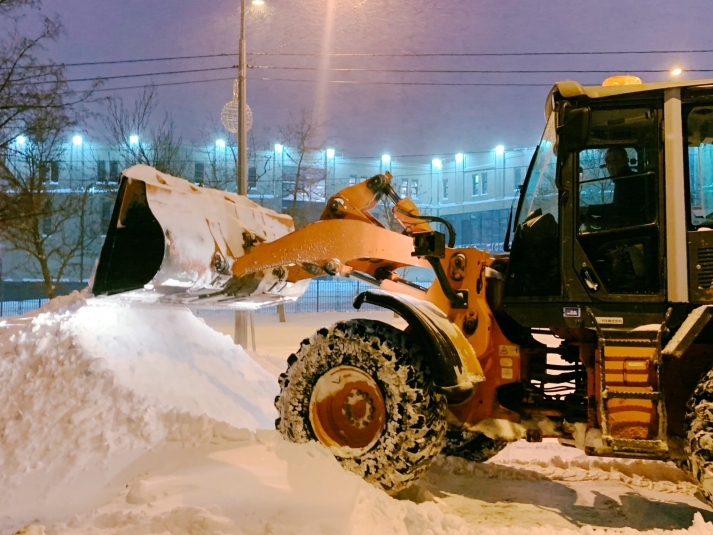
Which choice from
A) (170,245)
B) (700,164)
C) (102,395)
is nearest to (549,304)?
(700,164)

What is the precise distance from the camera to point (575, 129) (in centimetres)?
397

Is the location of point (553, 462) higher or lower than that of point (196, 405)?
lower

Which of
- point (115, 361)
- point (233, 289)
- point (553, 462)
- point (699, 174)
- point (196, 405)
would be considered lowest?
point (553, 462)

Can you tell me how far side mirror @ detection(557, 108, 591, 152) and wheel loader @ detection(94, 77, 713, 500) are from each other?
0.5 inches

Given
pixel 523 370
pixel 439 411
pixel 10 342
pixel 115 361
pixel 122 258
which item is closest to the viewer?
pixel 439 411

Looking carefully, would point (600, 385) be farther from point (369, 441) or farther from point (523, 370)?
point (369, 441)

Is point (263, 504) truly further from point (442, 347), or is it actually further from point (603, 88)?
point (603, 88)

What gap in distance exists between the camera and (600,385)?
392 cm

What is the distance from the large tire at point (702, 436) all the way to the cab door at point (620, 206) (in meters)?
0.66

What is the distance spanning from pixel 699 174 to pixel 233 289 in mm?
4186

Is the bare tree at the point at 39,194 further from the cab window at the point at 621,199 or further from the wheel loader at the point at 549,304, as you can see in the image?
the cab window at the point at 621,199

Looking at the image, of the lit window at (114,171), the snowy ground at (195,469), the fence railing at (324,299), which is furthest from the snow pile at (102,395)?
the fence railing at (324,299)

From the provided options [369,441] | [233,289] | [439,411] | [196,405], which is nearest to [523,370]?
[439,411]

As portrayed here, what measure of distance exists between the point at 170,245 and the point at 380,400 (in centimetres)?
233
